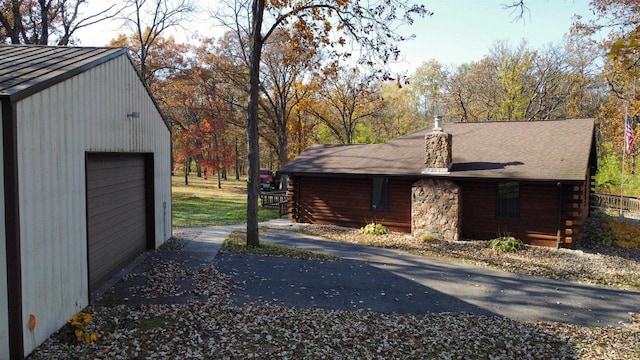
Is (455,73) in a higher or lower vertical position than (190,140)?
higher

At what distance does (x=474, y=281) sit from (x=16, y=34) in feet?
74.6

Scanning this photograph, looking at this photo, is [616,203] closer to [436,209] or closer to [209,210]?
[436,209]

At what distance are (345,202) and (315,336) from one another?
12.6m

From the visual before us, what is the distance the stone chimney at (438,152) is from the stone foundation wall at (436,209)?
48 centimetres

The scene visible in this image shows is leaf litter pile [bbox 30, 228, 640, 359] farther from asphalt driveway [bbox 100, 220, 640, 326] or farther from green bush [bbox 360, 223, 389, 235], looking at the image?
green bush [bbox 360, 223, 389, 235]

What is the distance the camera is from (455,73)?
128ft

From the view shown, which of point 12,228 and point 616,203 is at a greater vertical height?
point 12,228

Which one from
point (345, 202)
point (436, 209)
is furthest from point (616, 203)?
point (345, 202)

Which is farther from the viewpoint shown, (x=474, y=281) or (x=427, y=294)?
(x=474, y=281)

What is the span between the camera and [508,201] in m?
15.8

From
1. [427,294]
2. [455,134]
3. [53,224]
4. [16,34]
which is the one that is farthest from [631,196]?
[16,34]

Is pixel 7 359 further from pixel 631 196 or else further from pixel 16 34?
pixel 631 196

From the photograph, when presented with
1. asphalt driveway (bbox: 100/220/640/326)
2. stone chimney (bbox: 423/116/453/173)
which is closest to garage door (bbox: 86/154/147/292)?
asphalt driveway (bbox: 100/220/640/326)

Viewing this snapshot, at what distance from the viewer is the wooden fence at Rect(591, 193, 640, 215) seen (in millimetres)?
25250
